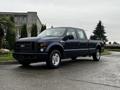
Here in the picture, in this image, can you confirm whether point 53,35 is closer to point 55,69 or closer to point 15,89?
point 55,69

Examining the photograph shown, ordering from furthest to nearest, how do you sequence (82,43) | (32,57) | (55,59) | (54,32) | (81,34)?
(81,34) < (82,43) < (54,32) < (55,59) < (32,57)

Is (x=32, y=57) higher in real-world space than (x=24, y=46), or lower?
lower

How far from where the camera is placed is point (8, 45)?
30.6 m

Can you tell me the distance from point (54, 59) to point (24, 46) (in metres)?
1.39

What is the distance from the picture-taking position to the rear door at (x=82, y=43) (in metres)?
14.4

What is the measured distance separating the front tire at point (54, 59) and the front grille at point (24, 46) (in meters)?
0.81

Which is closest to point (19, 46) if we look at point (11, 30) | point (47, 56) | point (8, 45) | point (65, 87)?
point (47, 56)

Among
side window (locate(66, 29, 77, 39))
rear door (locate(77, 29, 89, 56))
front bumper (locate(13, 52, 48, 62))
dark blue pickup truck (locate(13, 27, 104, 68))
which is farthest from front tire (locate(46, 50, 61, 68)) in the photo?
rear door (locate(77, 29, 89, 56))

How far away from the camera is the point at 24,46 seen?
40.0ft

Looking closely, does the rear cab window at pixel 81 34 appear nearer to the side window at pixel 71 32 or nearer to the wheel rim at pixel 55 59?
the side window at pixel 71 32

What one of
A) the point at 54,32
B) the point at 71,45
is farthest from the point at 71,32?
the point at 54,32

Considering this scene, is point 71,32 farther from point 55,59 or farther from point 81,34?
point 55,59

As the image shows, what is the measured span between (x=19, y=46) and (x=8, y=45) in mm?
18534

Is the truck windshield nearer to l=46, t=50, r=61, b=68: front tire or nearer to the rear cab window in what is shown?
l=46, t=50, r=61, b=68: front tire
